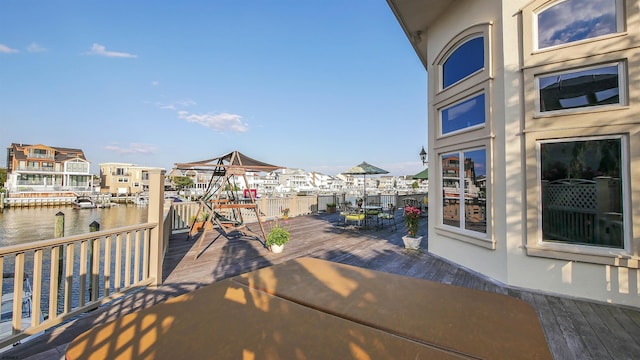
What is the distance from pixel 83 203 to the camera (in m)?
33.0

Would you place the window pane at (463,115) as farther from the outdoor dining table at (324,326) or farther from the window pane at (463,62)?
the outdoor dining table at (324,326)

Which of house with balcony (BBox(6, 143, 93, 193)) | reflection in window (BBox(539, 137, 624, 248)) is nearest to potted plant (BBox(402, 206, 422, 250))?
reflection in window (BBox(539, 137, 624, 248))

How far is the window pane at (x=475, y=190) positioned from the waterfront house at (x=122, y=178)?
5255 cm

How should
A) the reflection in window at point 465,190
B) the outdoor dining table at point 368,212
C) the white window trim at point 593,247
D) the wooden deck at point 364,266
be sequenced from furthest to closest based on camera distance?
the outdoor dining table at point 368,212, the reflection in window at point 465,190, the white window trim at point 593,247, the wooden deck at point 364,266

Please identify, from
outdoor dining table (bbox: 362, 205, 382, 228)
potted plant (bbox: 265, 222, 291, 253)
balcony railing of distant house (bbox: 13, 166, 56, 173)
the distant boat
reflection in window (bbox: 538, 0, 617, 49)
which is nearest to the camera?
reflection in window (bbox: 538, 0, 617, 49)

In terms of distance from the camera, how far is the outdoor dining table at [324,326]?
86 cm

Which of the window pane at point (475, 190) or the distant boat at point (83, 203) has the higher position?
the window pane at point (475, 190)

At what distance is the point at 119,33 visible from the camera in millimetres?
11125

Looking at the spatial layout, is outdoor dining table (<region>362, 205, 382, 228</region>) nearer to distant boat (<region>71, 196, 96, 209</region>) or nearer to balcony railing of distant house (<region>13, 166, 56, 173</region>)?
distant boat (<region>71, 196, 96, 209</region>)

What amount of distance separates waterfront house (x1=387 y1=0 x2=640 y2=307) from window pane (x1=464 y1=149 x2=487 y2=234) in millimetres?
18

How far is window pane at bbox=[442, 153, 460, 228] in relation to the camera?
5125 millimetres

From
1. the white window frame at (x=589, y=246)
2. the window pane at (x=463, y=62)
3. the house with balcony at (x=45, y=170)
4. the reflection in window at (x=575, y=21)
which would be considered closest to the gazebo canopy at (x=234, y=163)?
the window pane at (x=463, y=62)

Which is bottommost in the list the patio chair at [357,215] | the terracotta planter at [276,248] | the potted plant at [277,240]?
the terracotta planter at [276,248]

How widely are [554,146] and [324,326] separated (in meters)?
4.46
